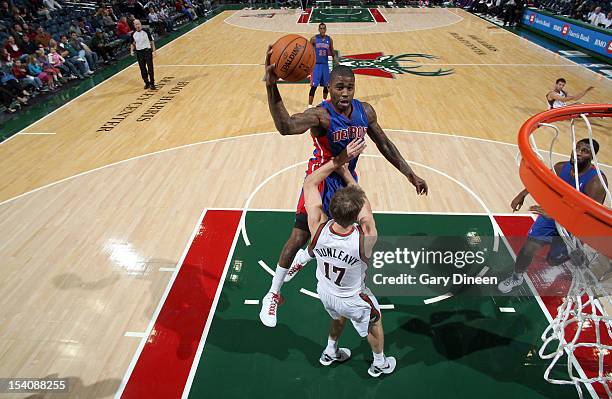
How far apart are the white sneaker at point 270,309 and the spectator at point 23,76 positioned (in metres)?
10.1

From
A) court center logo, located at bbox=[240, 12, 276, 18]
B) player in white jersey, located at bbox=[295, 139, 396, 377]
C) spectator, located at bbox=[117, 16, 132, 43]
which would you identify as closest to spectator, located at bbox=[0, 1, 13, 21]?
spectator, located at bbox=[117, 16, 132, 43]

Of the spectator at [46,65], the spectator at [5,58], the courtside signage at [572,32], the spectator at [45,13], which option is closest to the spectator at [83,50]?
the spectator at [46,65]

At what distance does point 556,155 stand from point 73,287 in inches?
308

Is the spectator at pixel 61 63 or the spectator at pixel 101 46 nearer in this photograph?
the spectator at pixel 61 63

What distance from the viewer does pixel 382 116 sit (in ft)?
30.8

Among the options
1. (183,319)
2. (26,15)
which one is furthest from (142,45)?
(26,15)

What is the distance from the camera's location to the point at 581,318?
352 centimetres

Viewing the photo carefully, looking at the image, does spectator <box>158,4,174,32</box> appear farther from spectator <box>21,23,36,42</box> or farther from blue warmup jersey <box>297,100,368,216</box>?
blue warmup jersey <box>297,100,368,216</box>

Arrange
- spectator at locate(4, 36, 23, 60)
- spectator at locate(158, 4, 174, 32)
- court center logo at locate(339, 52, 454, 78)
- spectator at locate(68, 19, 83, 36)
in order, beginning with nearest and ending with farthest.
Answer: spectator at locate(4, 36, 23, 60) → court center logo at locate(339, 52, 454, 78) → spectator at locate(68, 19, 83, 36) → spectator at locate(158, 4, 174, 32)

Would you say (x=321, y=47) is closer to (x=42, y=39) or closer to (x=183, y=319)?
(x=183, y=319)

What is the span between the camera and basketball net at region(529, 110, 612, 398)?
3.33 meters

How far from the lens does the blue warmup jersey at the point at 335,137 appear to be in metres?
3.68

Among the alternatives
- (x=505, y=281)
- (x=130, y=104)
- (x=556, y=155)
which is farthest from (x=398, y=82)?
(x=505, y=281)

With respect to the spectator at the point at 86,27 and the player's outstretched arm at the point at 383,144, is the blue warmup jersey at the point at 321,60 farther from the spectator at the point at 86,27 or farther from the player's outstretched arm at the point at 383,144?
the spectator at the point at 86,27
